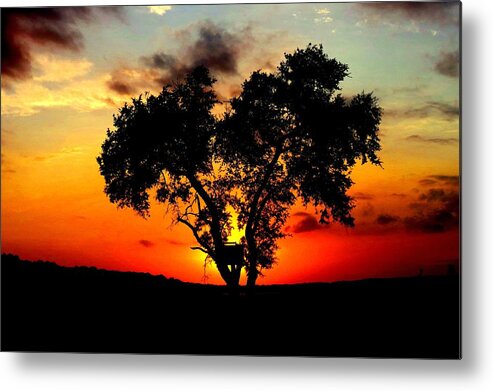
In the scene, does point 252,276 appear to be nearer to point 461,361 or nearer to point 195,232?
point 195,232

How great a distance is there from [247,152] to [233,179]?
0.30m

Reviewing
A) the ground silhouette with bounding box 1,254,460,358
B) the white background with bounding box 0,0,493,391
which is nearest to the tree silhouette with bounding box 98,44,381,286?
the ground silhouette with bounding box 1,254,460,358

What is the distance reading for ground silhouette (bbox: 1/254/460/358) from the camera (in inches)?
316

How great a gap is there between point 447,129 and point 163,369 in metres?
3.59

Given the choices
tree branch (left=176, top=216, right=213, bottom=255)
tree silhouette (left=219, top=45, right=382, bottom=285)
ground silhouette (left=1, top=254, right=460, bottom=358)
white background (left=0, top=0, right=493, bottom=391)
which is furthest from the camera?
tree branch (left=176, top=216, right=213, bottom=255)

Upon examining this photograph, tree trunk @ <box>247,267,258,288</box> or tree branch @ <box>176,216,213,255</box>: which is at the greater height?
tree branch @ <box>176,216,213,255</box>

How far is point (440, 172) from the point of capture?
315 inches

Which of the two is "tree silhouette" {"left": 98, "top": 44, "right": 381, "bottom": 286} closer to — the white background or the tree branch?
the tree branch

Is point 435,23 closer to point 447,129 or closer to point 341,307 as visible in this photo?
point 447,129

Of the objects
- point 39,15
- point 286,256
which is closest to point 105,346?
point 286,256

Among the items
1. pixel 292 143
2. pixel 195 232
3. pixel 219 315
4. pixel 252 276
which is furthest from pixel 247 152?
pixel 219 315

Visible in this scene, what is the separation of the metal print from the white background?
0.14m

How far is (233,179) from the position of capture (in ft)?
27.7

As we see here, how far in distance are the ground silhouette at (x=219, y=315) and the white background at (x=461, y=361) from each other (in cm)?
14
